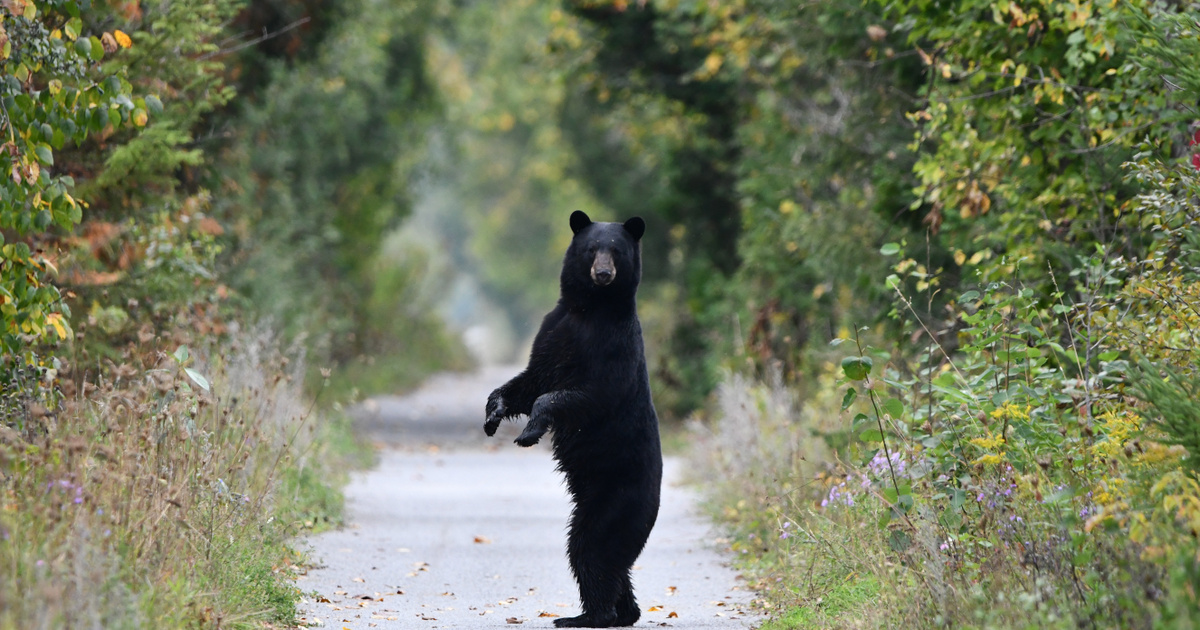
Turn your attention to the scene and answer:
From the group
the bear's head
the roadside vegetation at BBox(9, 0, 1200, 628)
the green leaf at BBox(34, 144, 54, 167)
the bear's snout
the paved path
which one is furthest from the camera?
the paved path

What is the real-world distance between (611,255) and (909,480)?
197 centimetres

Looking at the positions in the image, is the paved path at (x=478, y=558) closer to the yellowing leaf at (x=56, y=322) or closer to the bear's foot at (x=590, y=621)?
the bear's foot at (x=590, y=621)

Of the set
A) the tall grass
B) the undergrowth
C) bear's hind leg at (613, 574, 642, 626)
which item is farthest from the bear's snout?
the tall grass

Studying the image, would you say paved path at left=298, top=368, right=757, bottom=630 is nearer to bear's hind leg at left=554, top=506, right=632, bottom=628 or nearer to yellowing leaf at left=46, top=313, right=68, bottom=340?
bear's hind leg at left=554, top=506, right=632, bottom=628

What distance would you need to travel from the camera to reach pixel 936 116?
9.86m

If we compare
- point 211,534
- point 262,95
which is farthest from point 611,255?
point 262,95

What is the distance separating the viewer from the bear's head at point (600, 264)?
24.3ft

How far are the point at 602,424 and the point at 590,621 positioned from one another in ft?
3.41

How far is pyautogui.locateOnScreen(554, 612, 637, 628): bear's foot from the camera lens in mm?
7230

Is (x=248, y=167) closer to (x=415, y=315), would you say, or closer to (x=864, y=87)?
(x=864, y=87)

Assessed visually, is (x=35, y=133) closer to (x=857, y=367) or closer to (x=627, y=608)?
(x=627, y=608)

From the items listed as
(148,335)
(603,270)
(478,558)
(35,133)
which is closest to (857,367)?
(603,270)

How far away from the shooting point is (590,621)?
724 cm

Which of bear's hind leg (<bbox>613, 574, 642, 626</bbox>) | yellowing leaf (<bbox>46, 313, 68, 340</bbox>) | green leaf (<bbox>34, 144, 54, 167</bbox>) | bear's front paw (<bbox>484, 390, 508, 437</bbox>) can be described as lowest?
bear's hind leg (<bbox>613, 574, 642, 626</bbox>)
